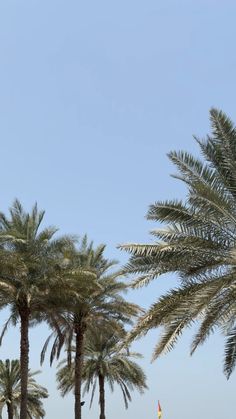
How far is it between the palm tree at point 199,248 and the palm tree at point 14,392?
1342 inches

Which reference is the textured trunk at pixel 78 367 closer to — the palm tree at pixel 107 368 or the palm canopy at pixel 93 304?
the palm canopy at pixel 93 304

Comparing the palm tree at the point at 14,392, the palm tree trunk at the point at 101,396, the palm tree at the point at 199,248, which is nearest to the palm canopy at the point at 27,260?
the palm tree at the point at 199,248

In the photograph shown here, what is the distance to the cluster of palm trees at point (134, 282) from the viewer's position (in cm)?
1672

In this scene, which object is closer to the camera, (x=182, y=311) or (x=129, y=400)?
(x=182, y=311)

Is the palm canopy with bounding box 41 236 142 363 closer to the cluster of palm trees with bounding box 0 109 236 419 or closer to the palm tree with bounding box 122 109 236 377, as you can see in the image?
the cluster of palm trees with bounding box 0 109 236 419

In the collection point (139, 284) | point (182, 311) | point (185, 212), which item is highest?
point (185, 212)

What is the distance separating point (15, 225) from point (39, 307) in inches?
160

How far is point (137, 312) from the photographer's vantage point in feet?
110

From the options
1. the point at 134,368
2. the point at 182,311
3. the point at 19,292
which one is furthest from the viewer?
the point at 134,368

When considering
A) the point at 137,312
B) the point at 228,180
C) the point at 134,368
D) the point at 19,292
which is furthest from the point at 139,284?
the point at 134,368

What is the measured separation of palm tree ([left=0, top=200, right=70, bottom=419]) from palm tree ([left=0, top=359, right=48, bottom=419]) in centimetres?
2083

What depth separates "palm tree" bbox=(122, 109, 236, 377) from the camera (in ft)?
54.1

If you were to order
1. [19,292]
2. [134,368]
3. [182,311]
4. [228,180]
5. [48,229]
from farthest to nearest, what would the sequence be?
[134,368] < [48,229] < [19,292] < [228,180] < [182,311]

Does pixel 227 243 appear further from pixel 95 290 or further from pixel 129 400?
pixel 129 400
